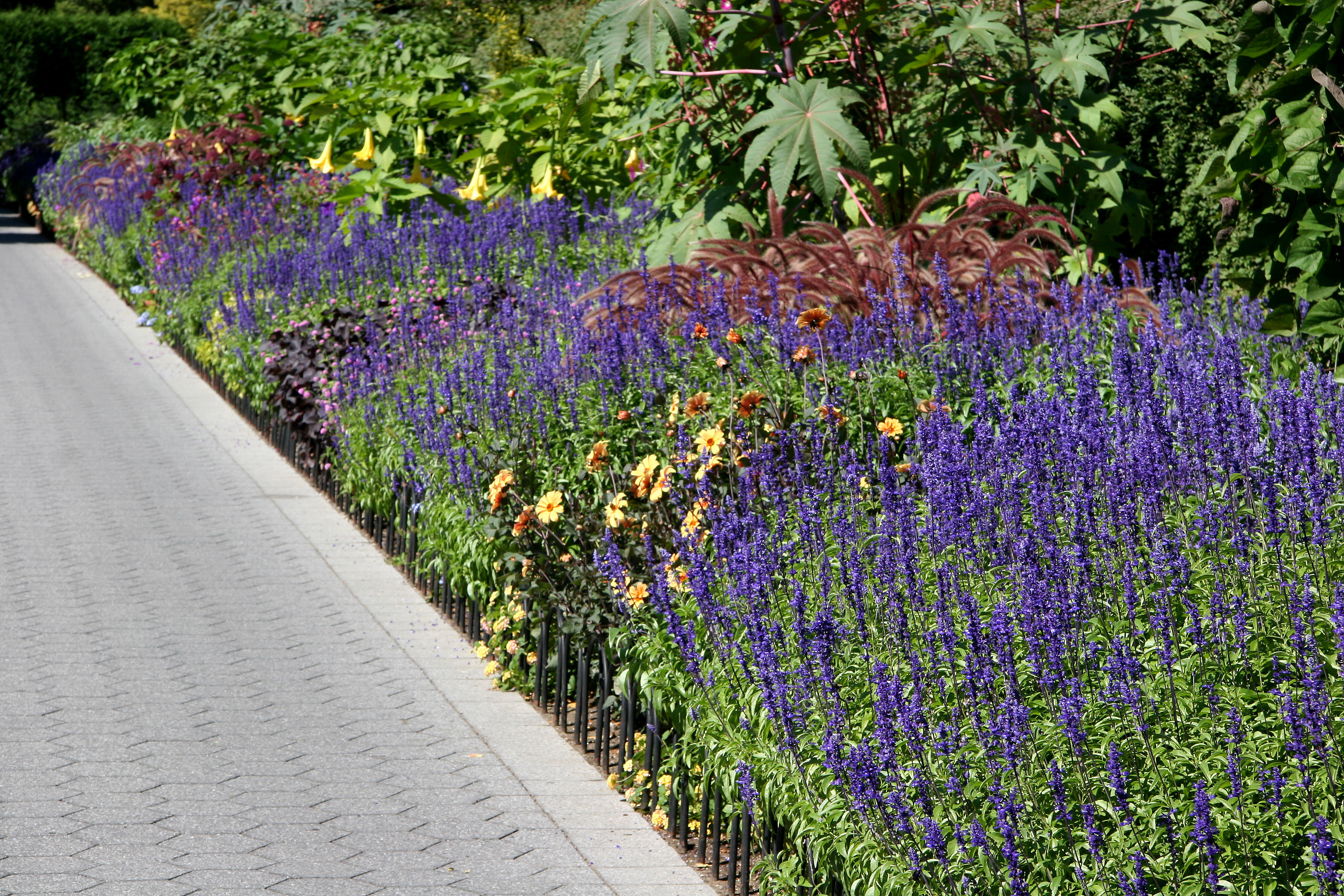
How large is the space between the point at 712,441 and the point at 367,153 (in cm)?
830

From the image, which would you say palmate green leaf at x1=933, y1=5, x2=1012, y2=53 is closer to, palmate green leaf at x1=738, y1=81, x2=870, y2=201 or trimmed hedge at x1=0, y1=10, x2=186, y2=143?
palmate green leaf at x1=738, y1=81, x2=870, y2=201

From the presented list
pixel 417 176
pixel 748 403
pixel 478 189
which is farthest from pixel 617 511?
Result: pixel 417 176

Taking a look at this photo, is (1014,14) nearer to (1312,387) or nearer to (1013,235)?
(1013,235)

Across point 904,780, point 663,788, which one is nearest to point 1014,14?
point 663,788

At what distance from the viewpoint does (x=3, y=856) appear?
4.21m

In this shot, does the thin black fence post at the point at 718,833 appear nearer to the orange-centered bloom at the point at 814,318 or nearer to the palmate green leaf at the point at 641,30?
the orange-centered bloom at the point at 814,318

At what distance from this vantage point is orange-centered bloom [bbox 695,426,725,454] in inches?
191

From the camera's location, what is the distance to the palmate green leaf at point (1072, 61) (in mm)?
6758

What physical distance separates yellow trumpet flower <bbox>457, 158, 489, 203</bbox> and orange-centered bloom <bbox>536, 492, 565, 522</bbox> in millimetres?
6788

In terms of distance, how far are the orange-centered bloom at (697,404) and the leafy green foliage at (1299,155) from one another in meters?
2.32

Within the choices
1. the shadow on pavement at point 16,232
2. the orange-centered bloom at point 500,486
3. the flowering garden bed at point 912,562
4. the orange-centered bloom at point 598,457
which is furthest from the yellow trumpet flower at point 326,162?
the shadow on pavement at point 16,232

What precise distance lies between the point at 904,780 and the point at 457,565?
326 centimetres

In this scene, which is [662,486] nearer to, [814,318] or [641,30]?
[814,318]

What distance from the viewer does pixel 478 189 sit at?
1146 cm
